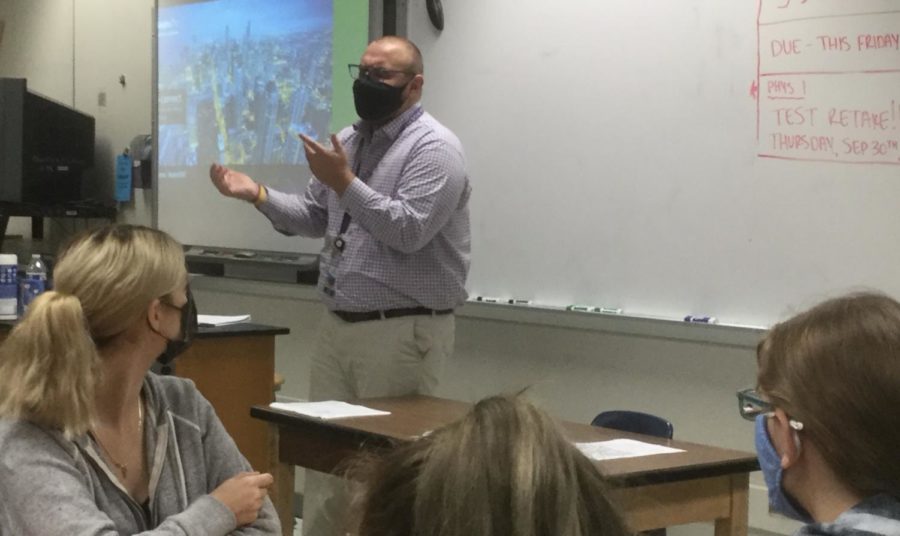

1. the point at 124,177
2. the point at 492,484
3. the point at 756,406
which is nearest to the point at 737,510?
the point at 756,406

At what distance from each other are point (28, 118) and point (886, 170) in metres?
3.95

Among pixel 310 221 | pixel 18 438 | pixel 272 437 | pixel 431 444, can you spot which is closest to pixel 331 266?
pixel 310 221

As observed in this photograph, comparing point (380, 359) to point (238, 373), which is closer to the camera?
point (380, 359)

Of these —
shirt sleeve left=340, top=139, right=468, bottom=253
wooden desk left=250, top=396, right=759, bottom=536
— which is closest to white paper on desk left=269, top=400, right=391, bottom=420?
wooden desk left=250, top=396, right=759, bottom=536

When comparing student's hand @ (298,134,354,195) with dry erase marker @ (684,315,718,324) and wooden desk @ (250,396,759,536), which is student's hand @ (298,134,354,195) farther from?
dry erase marker @ (684,315,718,324)

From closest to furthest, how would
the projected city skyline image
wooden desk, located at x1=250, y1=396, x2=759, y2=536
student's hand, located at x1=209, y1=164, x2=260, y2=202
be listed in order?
1. wooden desk, located at x1=250, y1=396, x2=759, y2=536
2. student's hand, located at x1=209, y1=164, x2=260, y2=202
3. the projected city skyline image

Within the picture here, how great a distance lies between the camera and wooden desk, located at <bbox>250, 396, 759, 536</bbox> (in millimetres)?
2348

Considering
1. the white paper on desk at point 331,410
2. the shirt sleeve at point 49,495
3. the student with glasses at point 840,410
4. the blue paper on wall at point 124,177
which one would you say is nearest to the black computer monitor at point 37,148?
the blue paper on wall at point 124,177

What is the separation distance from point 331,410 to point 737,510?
3.48 ft

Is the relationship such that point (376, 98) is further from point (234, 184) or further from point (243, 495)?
point (243, 495)

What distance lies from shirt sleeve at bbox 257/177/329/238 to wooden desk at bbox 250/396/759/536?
0.92 meters

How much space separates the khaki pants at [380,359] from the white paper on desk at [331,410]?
1.25 feet

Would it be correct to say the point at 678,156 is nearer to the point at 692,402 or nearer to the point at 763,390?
the point at 692,402

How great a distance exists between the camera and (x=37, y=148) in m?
5.46
